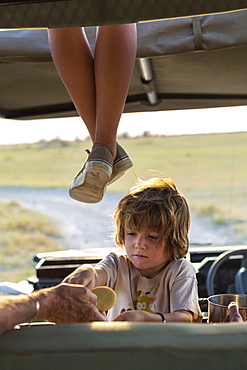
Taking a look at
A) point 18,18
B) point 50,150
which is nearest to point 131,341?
point 18,18

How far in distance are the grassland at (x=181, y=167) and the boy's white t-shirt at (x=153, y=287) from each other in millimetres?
17501

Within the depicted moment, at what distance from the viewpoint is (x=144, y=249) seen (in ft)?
5.27

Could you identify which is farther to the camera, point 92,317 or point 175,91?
point 175,91

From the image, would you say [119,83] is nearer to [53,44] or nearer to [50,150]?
[53,44]

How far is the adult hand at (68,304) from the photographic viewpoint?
970mm

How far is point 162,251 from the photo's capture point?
164cm

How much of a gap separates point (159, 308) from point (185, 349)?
0.89 meters

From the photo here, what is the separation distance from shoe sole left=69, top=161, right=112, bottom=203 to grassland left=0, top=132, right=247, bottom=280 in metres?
17.6

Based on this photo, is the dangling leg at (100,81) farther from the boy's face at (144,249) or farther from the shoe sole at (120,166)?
the boy's face at (144,249)

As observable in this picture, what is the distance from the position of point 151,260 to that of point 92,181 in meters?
0.31

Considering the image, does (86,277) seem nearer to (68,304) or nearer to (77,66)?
(68,304)

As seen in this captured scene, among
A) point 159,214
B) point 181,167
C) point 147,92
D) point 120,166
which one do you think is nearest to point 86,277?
point 159,214

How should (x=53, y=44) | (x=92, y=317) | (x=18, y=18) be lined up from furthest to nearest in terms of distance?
1. (x=53, y=44)
2. (x=92, y=317)
3. (x=18, y=18)

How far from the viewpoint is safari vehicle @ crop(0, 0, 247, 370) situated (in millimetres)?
722
